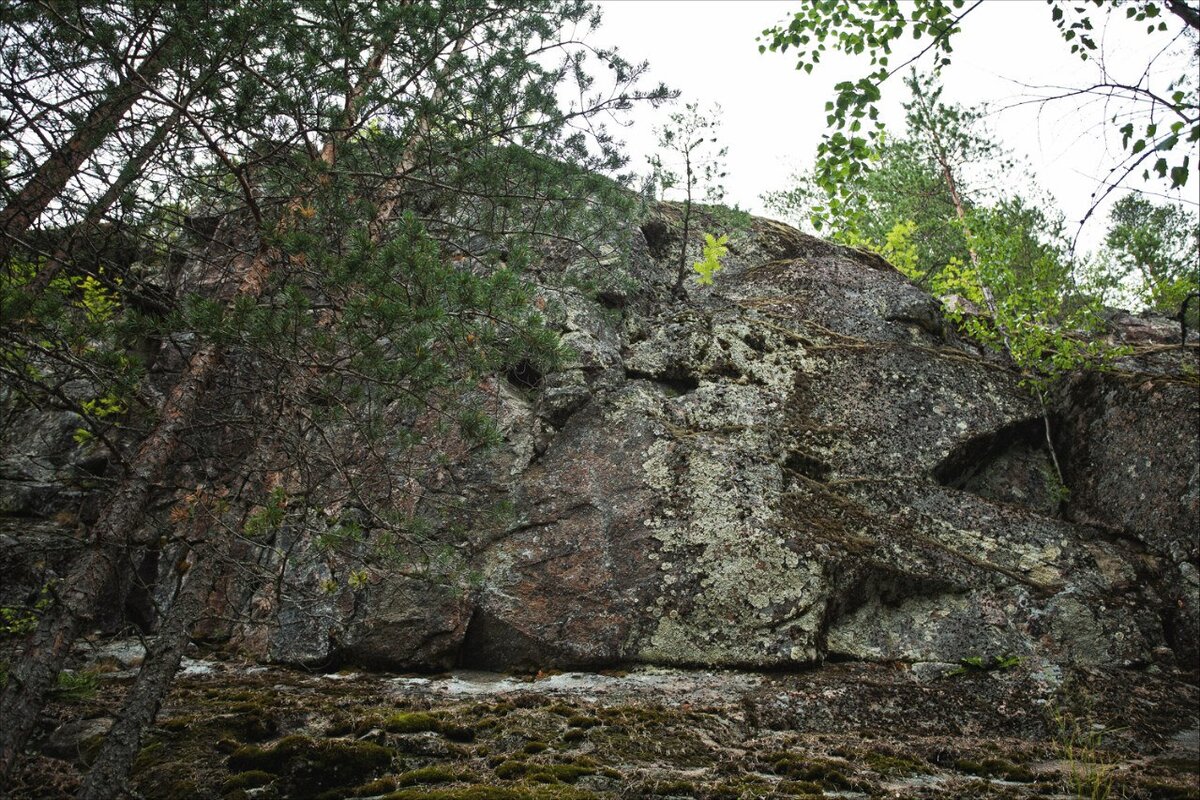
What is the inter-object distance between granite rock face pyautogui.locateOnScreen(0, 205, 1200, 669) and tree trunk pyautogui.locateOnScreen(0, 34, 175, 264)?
8.94 ft

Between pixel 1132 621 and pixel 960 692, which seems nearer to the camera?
pixel 960 692

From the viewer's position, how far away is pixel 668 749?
4750 millimetres

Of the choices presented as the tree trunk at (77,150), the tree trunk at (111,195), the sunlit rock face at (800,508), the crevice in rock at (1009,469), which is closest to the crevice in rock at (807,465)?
the sunlit rock face at (800,508)

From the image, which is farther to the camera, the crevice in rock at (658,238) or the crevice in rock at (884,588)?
the crevice in rock at (658,238)

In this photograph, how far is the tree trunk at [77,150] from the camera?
4465 millimetres

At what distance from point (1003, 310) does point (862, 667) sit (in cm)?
594

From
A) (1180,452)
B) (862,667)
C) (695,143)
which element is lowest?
(862,667)

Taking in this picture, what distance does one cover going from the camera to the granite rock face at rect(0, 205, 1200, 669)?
651 cm

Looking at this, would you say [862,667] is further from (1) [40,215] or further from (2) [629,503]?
(1) [40,215]

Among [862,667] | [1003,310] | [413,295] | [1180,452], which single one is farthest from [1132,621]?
[413,295]

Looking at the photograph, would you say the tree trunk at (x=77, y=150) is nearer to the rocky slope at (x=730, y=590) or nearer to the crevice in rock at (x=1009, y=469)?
the rocky slope at (x=730, y=590)

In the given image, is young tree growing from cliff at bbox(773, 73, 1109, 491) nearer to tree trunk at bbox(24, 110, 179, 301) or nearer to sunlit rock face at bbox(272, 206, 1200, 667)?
sunlit rock face at bbox(272, 206, 1200, 667)

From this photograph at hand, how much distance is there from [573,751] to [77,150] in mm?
5110

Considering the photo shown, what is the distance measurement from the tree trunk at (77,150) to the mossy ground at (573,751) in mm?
3388
